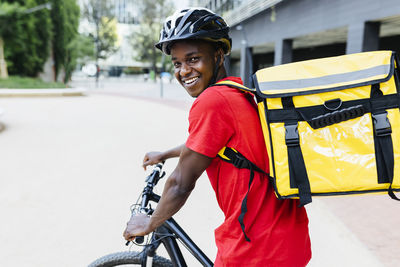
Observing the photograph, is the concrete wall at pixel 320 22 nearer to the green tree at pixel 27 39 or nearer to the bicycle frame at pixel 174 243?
the bicycle frame at pixel 174 243

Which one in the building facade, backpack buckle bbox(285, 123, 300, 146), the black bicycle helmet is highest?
the building facade

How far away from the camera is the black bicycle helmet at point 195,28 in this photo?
1.38m

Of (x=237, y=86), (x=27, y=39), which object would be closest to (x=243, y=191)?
(x=237, y=86)

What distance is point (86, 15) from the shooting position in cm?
5784

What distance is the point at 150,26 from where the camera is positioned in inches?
2367

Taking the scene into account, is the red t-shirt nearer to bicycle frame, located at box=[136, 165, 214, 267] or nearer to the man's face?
the man's face

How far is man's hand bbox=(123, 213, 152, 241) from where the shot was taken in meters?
1.49

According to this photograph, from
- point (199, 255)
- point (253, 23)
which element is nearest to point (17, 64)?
point (253, 23)

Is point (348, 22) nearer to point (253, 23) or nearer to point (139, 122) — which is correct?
point (139, 122)

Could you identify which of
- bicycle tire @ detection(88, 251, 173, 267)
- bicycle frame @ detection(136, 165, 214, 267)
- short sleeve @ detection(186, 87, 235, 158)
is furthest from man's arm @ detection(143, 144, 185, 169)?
short sleeve @ detection(186, 87, 235, 158)

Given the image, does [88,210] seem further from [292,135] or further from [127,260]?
[292,135]

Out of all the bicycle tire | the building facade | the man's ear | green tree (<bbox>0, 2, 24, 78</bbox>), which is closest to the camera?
the man's ear

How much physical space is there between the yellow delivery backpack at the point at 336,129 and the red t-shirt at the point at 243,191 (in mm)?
80

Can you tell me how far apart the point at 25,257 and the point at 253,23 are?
66.1 ft
